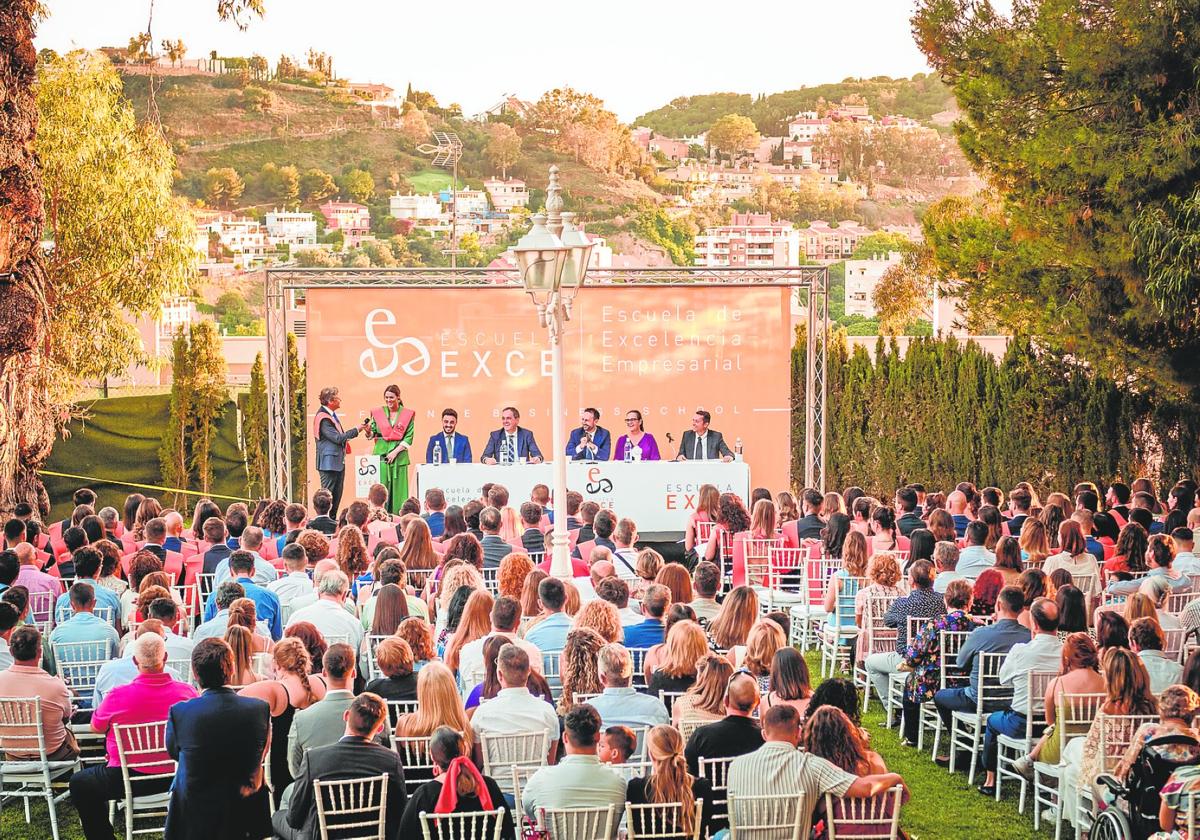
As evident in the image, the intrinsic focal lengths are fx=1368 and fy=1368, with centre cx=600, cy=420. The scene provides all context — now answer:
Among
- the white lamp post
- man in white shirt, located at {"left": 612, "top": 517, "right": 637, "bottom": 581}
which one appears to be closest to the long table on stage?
man in white shirt, located at {"left": 612, "top": 517, "right": 637, "bottom": 581}

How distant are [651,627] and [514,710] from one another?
5.20 feet

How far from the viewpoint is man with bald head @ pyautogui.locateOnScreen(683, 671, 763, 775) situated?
561cm

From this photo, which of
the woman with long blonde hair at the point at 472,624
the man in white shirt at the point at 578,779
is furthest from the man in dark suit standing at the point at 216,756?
the woman with long blonde hair at the point at 472,624

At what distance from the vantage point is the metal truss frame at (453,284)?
15992mm

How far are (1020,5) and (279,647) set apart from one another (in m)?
12.3

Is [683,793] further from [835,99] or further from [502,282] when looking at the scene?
[835,99]

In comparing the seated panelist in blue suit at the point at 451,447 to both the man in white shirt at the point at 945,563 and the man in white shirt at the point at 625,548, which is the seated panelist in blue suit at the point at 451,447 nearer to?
the man in white shirt at the point at 625,548

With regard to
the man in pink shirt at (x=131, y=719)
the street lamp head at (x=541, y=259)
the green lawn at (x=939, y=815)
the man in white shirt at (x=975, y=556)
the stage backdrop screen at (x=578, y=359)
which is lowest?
the green lawn at (x=939, y=815)

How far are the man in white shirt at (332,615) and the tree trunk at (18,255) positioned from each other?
28.3 feet

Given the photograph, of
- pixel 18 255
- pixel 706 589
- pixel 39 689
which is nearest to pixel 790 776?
pixel 706 589

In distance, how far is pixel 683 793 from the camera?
5.07 m

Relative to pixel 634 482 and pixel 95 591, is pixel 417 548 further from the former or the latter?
pixel 634 482

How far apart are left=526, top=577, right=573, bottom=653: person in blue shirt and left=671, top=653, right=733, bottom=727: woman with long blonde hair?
4.36 ft

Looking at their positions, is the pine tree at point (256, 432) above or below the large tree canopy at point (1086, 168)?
below
